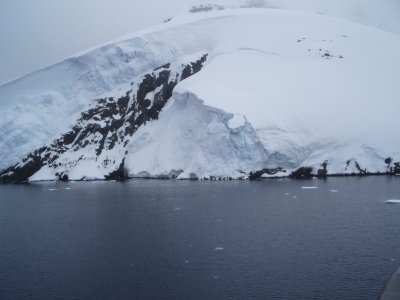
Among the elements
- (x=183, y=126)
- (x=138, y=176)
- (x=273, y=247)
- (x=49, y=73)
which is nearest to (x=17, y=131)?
(x=49, y=73)

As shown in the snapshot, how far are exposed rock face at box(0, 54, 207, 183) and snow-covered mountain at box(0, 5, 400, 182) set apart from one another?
0.13 meters

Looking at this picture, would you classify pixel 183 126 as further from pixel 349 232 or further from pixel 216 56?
pixel 349 232

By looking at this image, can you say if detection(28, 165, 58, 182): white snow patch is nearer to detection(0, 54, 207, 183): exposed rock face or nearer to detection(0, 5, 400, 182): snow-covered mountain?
detection(0, 5, 400, 182): snow-covered mountain

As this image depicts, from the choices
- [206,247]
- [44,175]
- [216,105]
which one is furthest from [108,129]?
[206,247]

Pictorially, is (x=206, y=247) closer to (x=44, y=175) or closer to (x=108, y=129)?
(x=44, y=175)

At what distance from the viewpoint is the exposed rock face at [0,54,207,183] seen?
138ft

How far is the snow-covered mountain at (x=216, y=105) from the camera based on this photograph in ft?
112

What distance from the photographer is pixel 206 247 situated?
13180 millimetres

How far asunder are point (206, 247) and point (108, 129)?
33.3 m

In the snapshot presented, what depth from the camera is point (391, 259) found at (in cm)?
1116

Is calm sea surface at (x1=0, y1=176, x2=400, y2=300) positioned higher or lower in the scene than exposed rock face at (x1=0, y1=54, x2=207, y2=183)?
lower

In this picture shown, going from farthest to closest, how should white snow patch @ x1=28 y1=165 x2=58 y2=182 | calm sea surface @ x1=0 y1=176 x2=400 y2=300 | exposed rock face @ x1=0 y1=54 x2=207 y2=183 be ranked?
exposed rock face @ x1=0 y1=54 x2=207 y2=183 → white snow patch @ x1=28 y1=165 x2=58 y2=182 → calm sea surface @ x1=0 y1=176 x2=400 y2=300

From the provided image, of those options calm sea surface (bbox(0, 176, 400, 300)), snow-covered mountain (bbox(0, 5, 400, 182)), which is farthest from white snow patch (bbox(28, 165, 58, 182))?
calm sea surface (bbox(0, 176, 400, 300))

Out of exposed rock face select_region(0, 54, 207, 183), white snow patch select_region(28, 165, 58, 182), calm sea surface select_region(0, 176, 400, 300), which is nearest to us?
calm sea surface select_region(0, 176, 400, 300)
